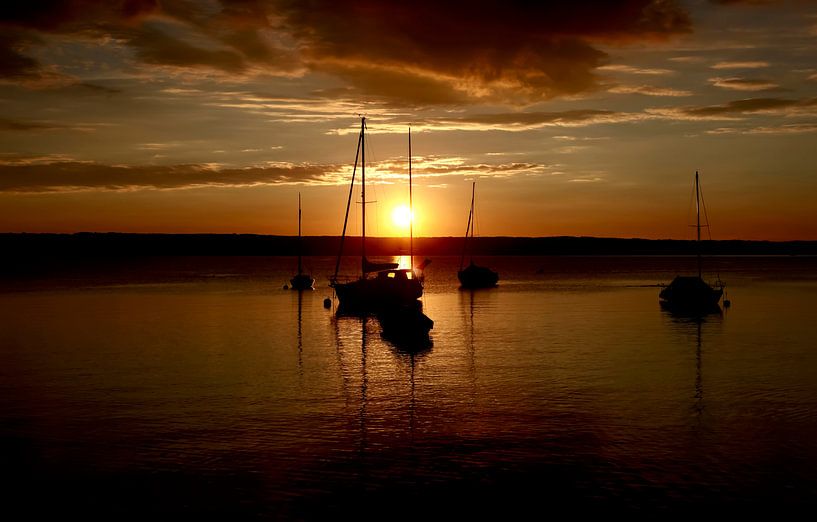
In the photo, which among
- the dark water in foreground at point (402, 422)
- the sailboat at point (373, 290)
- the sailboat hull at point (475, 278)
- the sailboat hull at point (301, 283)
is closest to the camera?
the dark water in foreground at point (402, 422)

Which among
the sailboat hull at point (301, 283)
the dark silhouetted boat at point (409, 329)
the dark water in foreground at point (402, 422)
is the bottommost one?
the dark water in foreground at point (402, 422)

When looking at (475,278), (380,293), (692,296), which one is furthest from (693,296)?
(475,278)

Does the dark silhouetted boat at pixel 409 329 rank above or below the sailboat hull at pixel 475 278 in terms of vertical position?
below

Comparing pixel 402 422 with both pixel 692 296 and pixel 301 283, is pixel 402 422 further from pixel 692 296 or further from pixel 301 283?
pixel 301 283

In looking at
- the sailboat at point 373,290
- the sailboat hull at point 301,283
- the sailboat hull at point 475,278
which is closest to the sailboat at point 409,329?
the sailboat at point 373,290

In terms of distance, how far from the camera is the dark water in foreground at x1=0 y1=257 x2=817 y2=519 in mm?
21016

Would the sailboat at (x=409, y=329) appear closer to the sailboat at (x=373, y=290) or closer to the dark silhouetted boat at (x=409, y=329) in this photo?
the dark silhouetted boat at (x=409, y=329)

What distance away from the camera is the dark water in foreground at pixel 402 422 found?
21016mm

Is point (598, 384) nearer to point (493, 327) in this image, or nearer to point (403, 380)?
point (403, 380)

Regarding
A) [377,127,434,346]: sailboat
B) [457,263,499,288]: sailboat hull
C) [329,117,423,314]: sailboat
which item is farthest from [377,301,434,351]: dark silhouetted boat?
[457,263,499,288]: sailboat hull

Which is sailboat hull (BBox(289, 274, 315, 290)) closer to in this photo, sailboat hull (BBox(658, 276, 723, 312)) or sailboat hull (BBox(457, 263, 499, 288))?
sailboat hull (BBox(457, 263, 499, 288))

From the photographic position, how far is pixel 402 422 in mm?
29953

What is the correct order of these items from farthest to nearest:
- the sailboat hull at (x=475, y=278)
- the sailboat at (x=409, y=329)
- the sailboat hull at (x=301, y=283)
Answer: the sailboat hull at (x=475, y=278), the sailboat hull at (x=301, y=283), the sailboat at (x=409, y=329)

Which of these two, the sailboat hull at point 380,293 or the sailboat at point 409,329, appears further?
the sailboat hull at point 380,293
